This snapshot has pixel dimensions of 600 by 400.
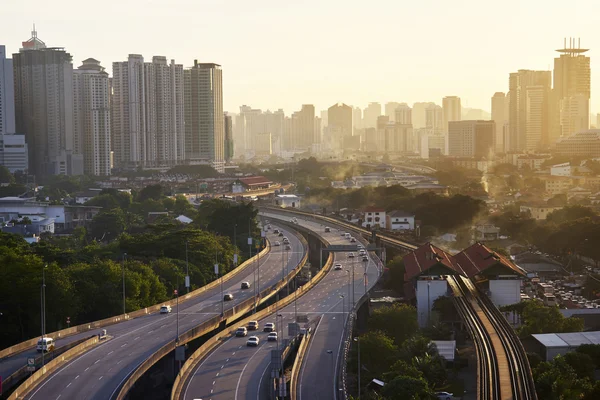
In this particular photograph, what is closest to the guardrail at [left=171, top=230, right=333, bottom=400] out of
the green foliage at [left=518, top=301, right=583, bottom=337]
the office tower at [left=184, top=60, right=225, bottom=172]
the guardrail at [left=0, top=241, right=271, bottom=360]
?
the guardrail at [left=0, top=241, right=271, bottom=360]

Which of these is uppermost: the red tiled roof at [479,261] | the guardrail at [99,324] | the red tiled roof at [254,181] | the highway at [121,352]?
the red tiled roof at [254,181]

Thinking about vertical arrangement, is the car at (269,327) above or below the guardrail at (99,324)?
below

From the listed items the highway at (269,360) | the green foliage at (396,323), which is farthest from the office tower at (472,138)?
the green foliage at (396,323)

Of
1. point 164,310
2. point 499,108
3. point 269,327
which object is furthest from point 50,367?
point 499,108

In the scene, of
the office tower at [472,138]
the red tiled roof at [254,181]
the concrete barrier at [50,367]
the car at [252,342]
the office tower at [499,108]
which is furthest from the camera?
the office tower at [499,108]

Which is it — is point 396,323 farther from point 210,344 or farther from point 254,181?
point 254,181

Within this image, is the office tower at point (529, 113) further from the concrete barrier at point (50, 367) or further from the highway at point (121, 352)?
the concrete barrier at point (50, 367)

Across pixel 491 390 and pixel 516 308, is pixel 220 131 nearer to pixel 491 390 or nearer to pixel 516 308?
pixel 516 308

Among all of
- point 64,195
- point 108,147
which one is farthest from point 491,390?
point 108,147
